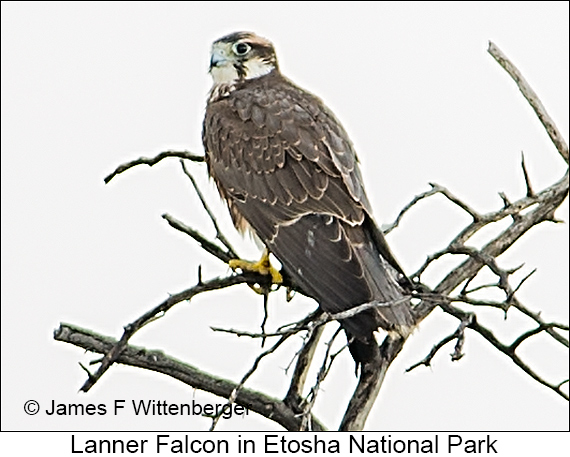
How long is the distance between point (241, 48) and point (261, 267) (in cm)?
119

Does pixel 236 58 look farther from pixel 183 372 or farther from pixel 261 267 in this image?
pixel 183 372

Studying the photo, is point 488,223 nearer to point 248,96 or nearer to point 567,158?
point 567,158

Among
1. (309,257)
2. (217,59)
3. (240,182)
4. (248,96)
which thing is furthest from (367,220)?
(217,59)

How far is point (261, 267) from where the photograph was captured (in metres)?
4.32

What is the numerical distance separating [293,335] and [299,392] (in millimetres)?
555

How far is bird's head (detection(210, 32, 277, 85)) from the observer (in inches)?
193

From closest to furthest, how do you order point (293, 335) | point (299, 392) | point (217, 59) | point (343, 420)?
point (293, 335) → point (343, 420) → point (299, 392) → point (217, 59)

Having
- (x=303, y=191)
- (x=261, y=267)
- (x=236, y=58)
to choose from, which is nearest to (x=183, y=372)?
(x=261, y=267)

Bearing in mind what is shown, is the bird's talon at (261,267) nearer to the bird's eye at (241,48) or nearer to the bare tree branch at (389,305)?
the bare tree branch at (389,305)

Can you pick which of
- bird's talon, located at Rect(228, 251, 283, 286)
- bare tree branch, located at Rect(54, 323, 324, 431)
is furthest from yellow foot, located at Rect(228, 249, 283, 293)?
bare tree branch, located at Rect(54, 323, 324, 431)

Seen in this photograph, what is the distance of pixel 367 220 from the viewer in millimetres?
4164

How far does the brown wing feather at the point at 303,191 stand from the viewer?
388cm

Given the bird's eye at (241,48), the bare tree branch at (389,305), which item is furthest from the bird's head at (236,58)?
the bare tree branch at (389,305)

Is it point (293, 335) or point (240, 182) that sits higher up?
point (240, 182)
